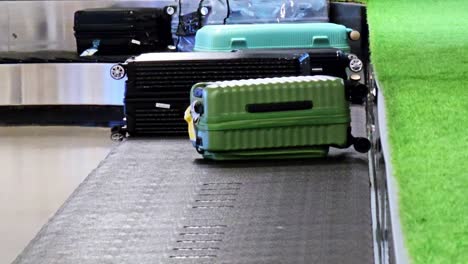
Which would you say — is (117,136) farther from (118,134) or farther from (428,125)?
(428,125)

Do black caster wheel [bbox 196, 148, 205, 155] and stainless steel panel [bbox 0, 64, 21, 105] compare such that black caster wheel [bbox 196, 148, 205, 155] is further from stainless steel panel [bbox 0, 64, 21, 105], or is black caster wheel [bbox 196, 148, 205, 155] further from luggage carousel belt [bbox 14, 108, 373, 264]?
stainless steel panel [bbox 0, 64, 21, 105]

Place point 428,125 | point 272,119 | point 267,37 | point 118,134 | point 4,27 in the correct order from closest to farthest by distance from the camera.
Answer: point 428,125
point 272,119
point 118,134
point 267,37
point 4,27

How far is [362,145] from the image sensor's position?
18.6ft

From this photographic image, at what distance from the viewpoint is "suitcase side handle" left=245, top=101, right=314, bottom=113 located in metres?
5.55

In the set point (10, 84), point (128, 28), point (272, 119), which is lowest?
point (10, 84)

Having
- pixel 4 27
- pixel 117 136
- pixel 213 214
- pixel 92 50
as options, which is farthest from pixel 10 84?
pixel 213 214

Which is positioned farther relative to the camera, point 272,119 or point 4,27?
point 4,27

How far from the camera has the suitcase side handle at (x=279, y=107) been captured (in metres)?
5.55

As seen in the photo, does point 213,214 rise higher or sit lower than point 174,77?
lower

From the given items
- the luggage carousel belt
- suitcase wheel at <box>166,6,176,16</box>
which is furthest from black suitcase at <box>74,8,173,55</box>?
the luggage carousel belt

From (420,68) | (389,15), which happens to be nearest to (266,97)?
(420,68)

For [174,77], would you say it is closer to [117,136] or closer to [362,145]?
[117,136]

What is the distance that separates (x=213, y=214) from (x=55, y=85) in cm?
629

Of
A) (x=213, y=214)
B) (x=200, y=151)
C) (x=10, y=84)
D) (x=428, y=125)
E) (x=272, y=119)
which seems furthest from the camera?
(x=10, y=84)
